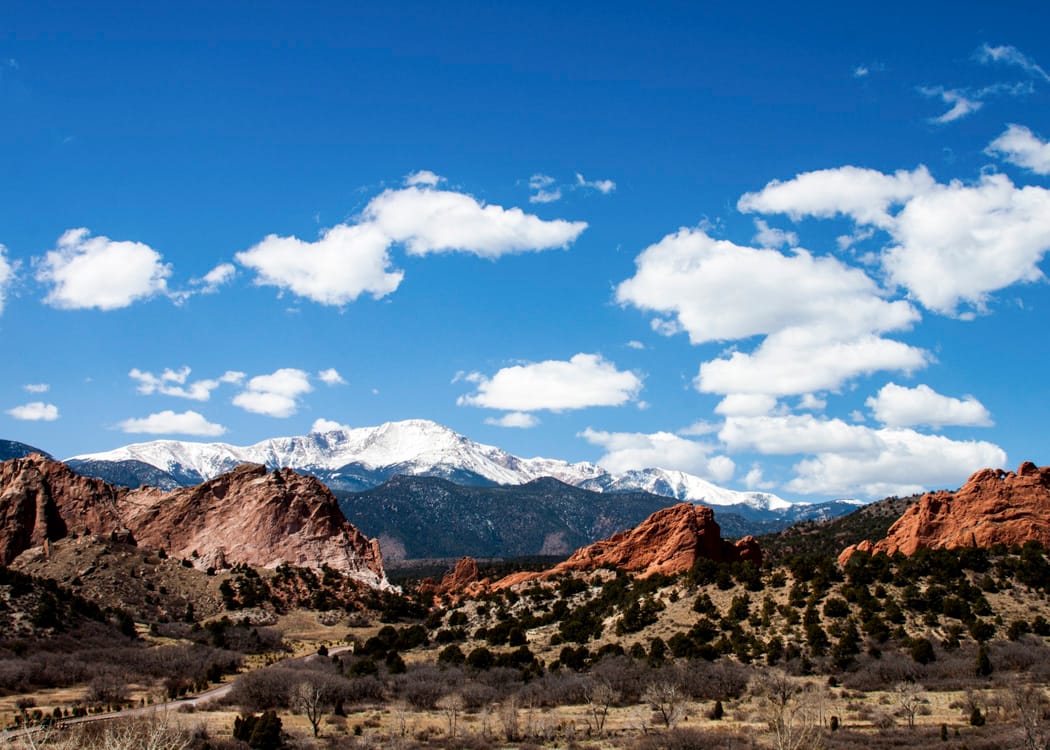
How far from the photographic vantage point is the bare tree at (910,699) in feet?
113

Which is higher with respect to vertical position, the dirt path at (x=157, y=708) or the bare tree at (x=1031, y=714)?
the bare tree at (x=1031, y=714)

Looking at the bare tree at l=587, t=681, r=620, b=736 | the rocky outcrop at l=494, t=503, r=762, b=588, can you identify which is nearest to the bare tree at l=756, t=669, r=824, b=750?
the bare tree at l=587, t=681, r=620, b=736

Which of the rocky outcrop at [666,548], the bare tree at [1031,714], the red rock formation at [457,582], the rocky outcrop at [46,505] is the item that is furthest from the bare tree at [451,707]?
the rocky outcrop at [46,505]

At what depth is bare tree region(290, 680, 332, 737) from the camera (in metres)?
37.0

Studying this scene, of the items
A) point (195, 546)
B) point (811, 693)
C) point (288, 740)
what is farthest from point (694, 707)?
point (195, 546)

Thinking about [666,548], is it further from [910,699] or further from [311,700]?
[311,700]

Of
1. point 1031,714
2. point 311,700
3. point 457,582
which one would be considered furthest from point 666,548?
point 1031,714

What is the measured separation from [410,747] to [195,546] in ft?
300

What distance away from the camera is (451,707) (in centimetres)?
3853

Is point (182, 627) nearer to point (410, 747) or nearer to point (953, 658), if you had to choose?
point (410, 747)

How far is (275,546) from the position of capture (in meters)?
111

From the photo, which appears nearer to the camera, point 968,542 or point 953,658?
point 953,658

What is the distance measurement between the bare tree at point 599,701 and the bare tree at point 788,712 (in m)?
7.26

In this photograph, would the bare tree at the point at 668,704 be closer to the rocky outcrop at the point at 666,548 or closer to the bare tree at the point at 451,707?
the bare tree at the point at 451,707
